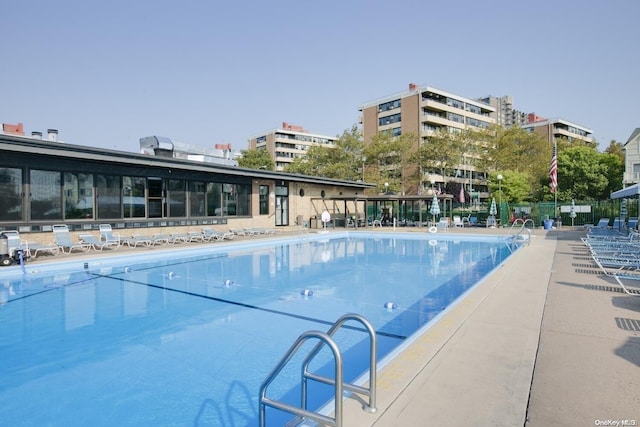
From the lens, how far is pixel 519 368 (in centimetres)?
372

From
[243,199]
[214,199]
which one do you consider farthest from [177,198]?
[243,199]

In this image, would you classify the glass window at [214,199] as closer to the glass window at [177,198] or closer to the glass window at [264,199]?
the glass window at [177,198]

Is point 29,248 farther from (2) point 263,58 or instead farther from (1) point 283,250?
(2) point 263,58

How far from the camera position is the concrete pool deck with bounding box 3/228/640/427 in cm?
291

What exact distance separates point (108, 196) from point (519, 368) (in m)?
16.0

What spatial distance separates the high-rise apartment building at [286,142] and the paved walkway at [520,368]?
78702 millimetres

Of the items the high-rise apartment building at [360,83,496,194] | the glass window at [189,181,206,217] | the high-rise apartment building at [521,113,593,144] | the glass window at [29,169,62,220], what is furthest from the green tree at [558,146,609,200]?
the glass window at [29,169,62,220]

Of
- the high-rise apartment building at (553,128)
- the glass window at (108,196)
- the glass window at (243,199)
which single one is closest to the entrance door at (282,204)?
the glass window at (243,199)

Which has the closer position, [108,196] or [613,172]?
[108,196]

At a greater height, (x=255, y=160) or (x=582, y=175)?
(x=255, y=160)

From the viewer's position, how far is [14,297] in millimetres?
8656

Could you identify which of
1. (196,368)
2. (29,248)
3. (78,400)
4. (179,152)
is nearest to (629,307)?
(196,368)

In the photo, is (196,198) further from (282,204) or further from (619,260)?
(619,260)

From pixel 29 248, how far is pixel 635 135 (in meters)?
42.0
